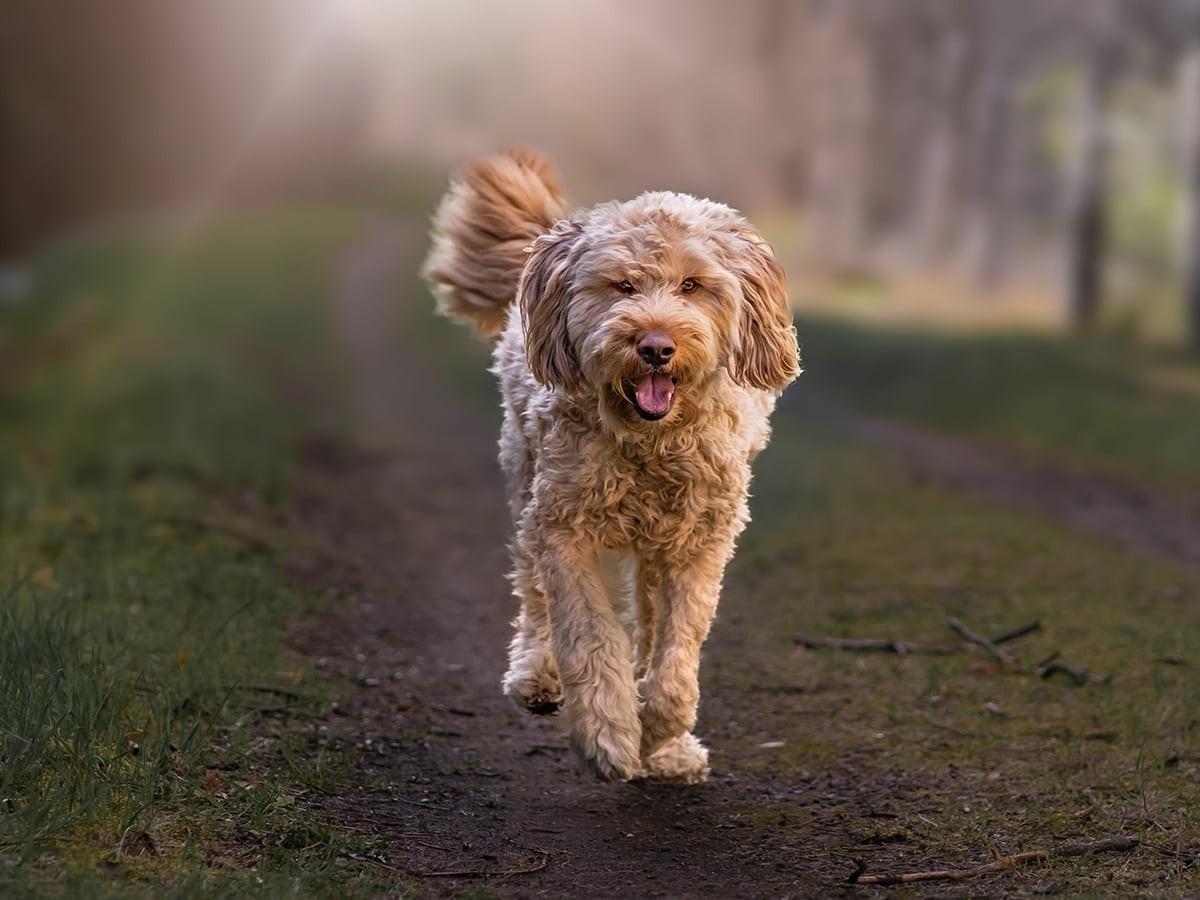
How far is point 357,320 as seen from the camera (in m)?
21.6

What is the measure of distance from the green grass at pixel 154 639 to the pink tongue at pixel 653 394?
1.56m

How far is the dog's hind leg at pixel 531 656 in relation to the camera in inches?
209

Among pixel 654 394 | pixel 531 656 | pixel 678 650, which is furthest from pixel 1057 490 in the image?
pixel 654 394

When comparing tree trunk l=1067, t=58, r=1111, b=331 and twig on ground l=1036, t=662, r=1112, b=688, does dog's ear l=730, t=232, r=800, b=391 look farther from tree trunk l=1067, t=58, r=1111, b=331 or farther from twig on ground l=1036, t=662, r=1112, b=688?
tree trunk l=1067, t=58, r=1111, b=331

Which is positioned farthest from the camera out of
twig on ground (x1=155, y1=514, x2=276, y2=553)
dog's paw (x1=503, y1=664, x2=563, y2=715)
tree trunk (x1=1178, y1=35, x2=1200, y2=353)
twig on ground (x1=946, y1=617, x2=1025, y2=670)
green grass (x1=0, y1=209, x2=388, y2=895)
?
tree trunk (x1=1178, y1=35, x2=1200, y2=353)

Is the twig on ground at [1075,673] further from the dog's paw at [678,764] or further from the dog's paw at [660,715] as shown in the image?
the dog's paw at [660,715]

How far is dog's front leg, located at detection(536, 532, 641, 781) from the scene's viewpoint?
4.66 metres

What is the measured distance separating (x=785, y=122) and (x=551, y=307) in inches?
934

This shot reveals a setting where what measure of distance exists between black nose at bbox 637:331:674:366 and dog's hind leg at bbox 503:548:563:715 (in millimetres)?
1111

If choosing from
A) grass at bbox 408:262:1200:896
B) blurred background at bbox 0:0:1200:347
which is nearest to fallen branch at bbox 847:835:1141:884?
grass at bbox 408:262:1200:896

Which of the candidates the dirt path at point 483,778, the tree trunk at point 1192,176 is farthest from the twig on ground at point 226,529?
the tree trunk at point 1192,176

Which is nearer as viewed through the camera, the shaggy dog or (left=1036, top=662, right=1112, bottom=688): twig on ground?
the shaggy dog

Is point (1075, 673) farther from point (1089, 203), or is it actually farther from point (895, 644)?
point (1089, 203)

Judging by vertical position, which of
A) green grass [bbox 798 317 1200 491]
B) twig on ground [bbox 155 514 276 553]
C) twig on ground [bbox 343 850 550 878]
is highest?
twig on ground [bbox 343 850 550 878]
